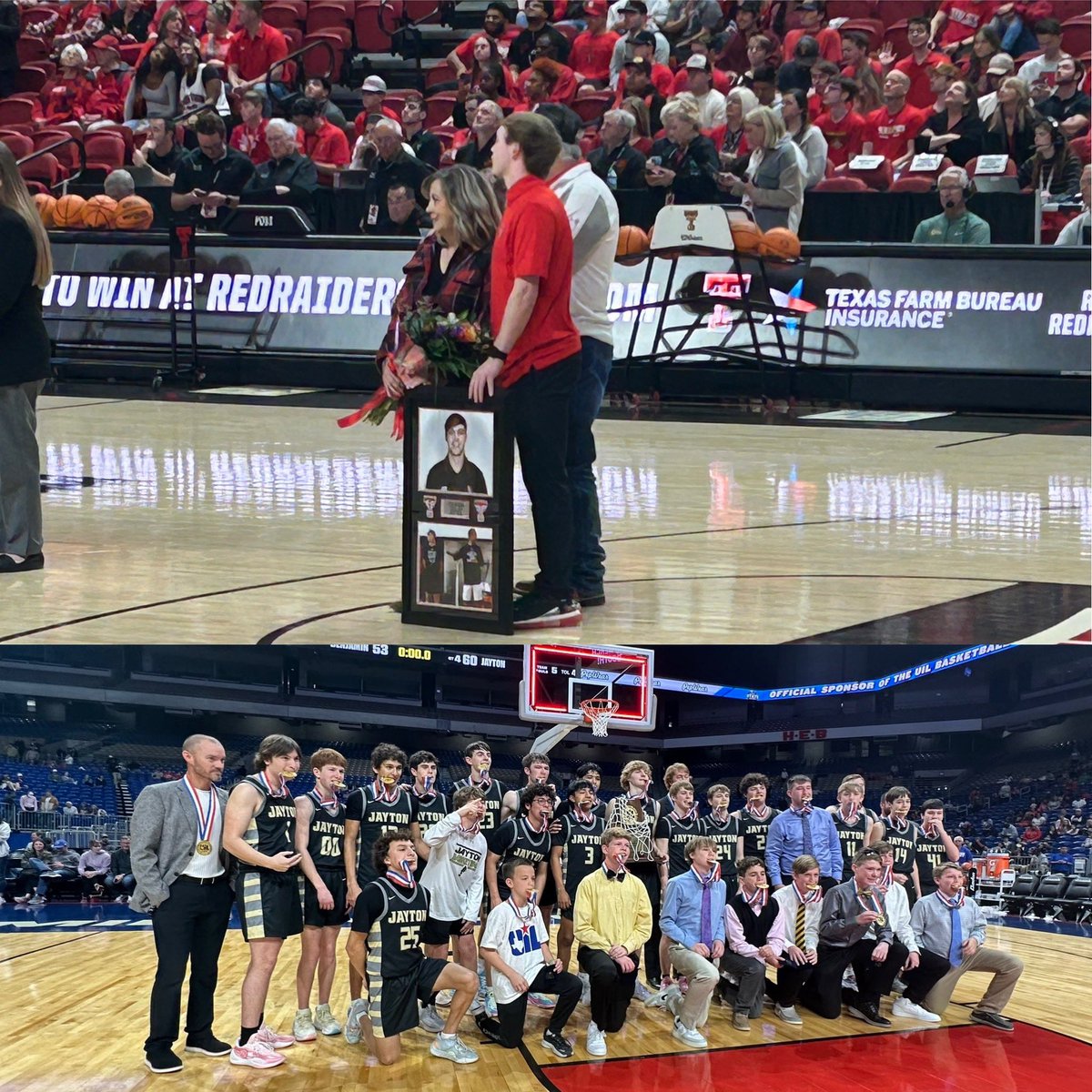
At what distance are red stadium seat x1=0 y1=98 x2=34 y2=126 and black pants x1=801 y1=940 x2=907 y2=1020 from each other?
1824 centimetres

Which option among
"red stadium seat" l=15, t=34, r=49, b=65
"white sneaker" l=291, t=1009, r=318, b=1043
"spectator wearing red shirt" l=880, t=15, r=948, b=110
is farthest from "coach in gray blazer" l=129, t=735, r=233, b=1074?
"red stadium seat" l=15, t=34, r=49, b=65

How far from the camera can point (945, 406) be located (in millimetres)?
14711

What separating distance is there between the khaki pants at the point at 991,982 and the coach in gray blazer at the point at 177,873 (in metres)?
3.58

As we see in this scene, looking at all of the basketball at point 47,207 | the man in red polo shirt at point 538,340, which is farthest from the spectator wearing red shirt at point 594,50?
the man in red polo shirt at point 538,340

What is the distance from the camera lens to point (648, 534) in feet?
32.2

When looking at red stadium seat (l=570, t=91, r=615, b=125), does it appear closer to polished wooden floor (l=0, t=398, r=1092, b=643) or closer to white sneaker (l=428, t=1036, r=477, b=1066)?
polished wooden floor (l=0, t=398, r=1092, b=643)

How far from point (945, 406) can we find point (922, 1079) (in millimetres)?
8506

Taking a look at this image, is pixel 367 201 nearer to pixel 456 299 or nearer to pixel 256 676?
pixel 256 676

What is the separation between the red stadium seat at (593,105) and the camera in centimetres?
1836

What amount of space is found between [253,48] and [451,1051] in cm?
1717

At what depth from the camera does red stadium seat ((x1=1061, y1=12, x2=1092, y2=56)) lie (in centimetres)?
1777

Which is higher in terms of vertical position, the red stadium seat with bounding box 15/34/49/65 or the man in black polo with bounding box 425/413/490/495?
the red stadium seat with bounding box 15/34/49/65

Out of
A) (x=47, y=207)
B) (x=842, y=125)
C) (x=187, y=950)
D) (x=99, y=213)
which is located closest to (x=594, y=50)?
(x=842, y=125)

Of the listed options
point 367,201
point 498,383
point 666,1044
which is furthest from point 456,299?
point 367,201
